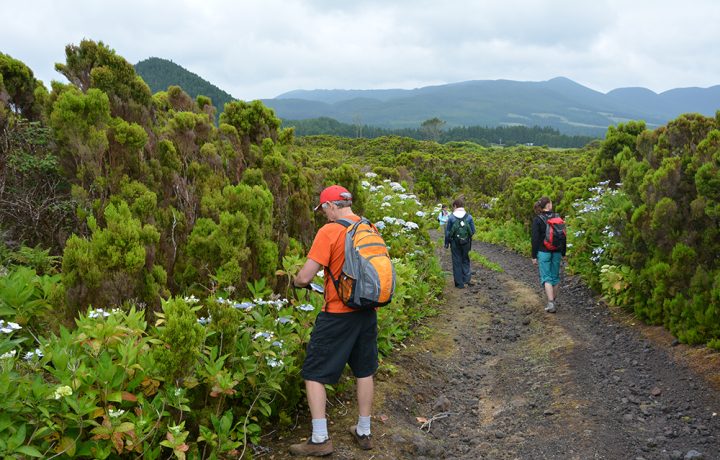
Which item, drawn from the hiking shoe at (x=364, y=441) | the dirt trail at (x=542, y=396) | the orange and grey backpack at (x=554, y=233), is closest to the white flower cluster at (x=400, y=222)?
the dirt trail at (x=542, y=396)

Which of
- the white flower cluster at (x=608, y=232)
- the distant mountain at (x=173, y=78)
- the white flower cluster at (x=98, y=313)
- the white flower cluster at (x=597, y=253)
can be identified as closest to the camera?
the white flower cluster at (x=98, y=313)

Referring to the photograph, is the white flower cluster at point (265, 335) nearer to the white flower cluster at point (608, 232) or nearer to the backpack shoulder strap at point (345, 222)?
the backpack shoulder strap at point (345, 222)

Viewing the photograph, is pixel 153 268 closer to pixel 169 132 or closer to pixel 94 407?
pixel 94 407

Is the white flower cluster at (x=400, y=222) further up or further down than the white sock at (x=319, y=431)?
further up

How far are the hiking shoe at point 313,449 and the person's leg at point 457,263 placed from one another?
6.83 meters

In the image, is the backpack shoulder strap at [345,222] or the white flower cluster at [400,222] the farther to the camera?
the white flower cluster at [400,222]

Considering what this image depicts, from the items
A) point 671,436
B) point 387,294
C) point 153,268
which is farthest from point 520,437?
point 153,268

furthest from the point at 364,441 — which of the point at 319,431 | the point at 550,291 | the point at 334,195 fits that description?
the point at 550,291

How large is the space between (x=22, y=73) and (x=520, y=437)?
625 centimetres

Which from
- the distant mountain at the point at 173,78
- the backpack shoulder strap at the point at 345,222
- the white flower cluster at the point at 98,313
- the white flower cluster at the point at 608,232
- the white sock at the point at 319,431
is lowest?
the white sock at the point at 319,431

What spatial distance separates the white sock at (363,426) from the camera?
13.2 feet

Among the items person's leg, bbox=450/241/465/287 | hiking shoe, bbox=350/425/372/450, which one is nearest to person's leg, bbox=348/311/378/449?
hiking shoe, bbox=350/425/372/450

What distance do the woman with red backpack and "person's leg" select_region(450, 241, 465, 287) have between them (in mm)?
1851

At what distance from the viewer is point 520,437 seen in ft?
14.9
